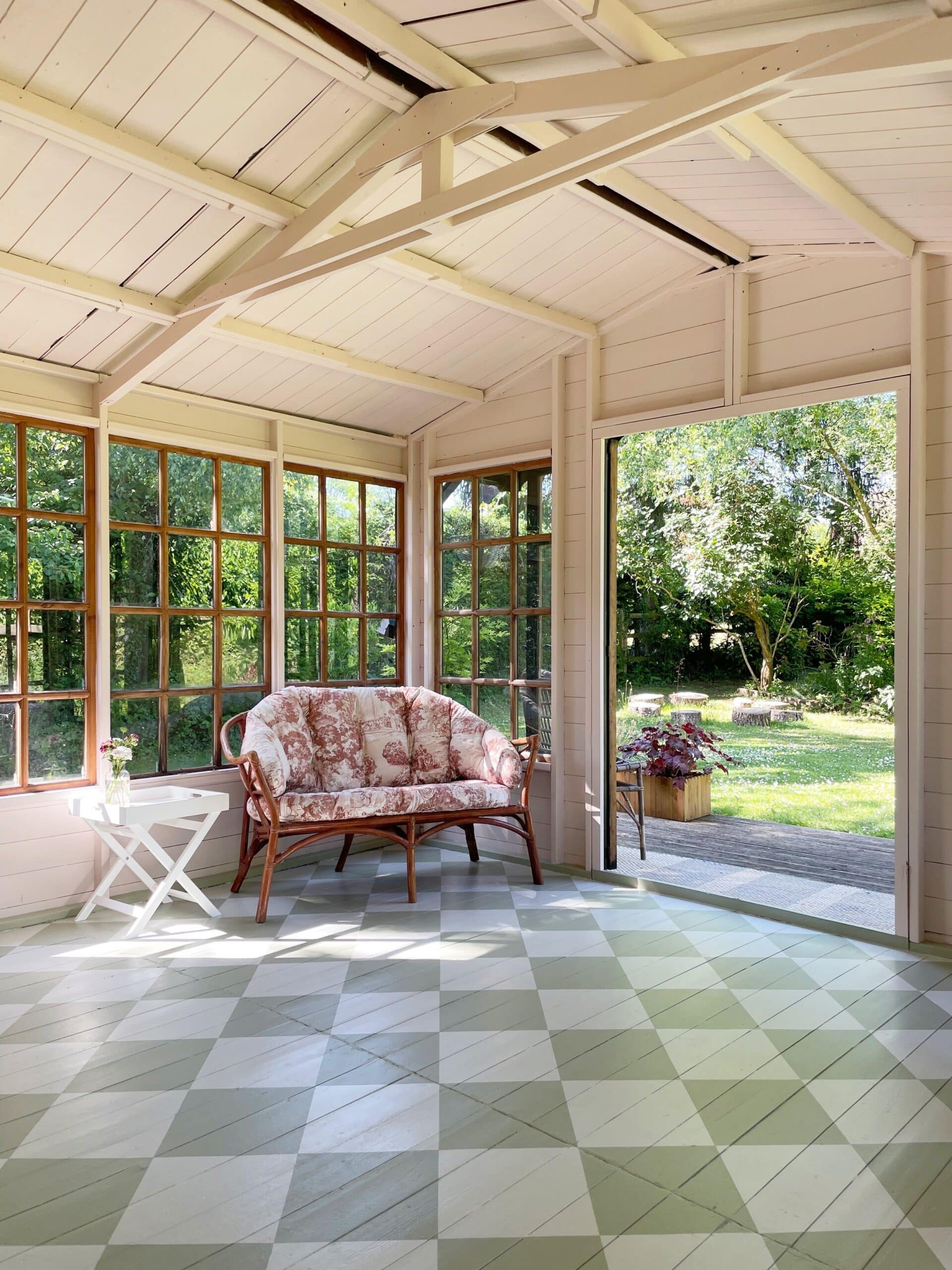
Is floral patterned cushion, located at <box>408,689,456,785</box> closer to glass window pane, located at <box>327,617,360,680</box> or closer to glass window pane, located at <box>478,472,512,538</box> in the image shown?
glass window pane, located at <box>327,617,360,680</box>

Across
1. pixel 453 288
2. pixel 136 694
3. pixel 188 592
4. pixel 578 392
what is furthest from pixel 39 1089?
pixel 578 392

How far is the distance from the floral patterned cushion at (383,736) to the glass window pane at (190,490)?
4.25 feet

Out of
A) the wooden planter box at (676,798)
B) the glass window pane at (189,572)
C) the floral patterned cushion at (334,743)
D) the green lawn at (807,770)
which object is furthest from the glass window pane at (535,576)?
the green lawn at (807,770)

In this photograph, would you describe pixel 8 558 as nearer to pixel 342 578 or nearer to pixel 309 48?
pixel 342 578

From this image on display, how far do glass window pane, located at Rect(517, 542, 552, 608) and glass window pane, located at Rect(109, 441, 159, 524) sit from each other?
2041mm

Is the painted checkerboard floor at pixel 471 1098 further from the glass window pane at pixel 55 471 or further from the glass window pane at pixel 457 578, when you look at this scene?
the glass window pane at pixel 457 578

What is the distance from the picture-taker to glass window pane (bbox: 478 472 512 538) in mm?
5629

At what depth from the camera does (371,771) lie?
5312 mm

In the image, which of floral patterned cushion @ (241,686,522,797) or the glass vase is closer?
the glass vase

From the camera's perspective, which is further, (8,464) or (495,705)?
(495,705)

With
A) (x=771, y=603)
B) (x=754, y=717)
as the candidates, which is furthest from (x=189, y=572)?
(x=771, y=603)

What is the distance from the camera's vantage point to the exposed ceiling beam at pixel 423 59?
254 cm

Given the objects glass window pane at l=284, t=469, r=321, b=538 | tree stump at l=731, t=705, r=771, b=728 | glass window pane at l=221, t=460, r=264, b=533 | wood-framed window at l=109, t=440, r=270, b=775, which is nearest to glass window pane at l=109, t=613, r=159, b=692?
wood-framed window at l=109, t=440, r=270, b=775

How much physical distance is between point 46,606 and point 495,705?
8.32 ft
